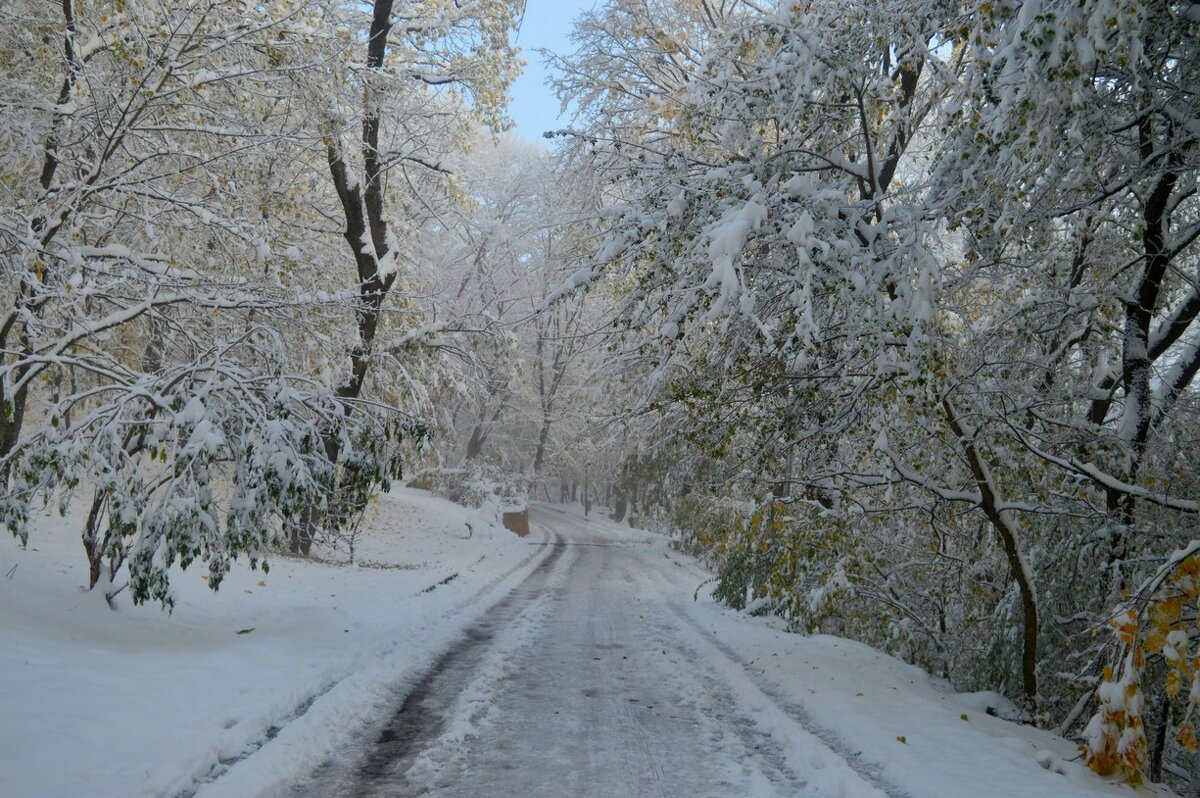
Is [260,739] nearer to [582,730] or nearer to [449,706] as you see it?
[449,706]

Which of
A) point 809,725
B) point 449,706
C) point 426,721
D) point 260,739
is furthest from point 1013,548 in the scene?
point 260,739

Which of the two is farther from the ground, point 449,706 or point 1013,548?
point 1013,548

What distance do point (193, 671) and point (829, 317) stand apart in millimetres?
5729

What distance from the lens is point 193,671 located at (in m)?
6.30

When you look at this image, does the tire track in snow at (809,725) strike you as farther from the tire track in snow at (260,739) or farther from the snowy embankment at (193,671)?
the tire track in snow at (260,739)

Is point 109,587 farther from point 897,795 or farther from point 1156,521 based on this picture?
point 1156,521

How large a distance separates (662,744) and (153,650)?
175 inches

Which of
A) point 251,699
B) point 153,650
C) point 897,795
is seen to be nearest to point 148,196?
point 153,650

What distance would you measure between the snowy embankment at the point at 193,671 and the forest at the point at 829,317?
65cm

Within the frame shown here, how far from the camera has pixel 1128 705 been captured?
4535 mm

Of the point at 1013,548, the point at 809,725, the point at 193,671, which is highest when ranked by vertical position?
the point at 1013,548

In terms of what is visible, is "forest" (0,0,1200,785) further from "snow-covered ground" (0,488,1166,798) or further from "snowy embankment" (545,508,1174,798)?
"snow-covered ground" (0,488,1166,798)

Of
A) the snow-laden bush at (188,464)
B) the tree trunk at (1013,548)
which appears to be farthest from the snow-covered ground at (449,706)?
the snow-laden bush at (188,464)

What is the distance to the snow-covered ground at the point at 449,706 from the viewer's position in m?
4.64
